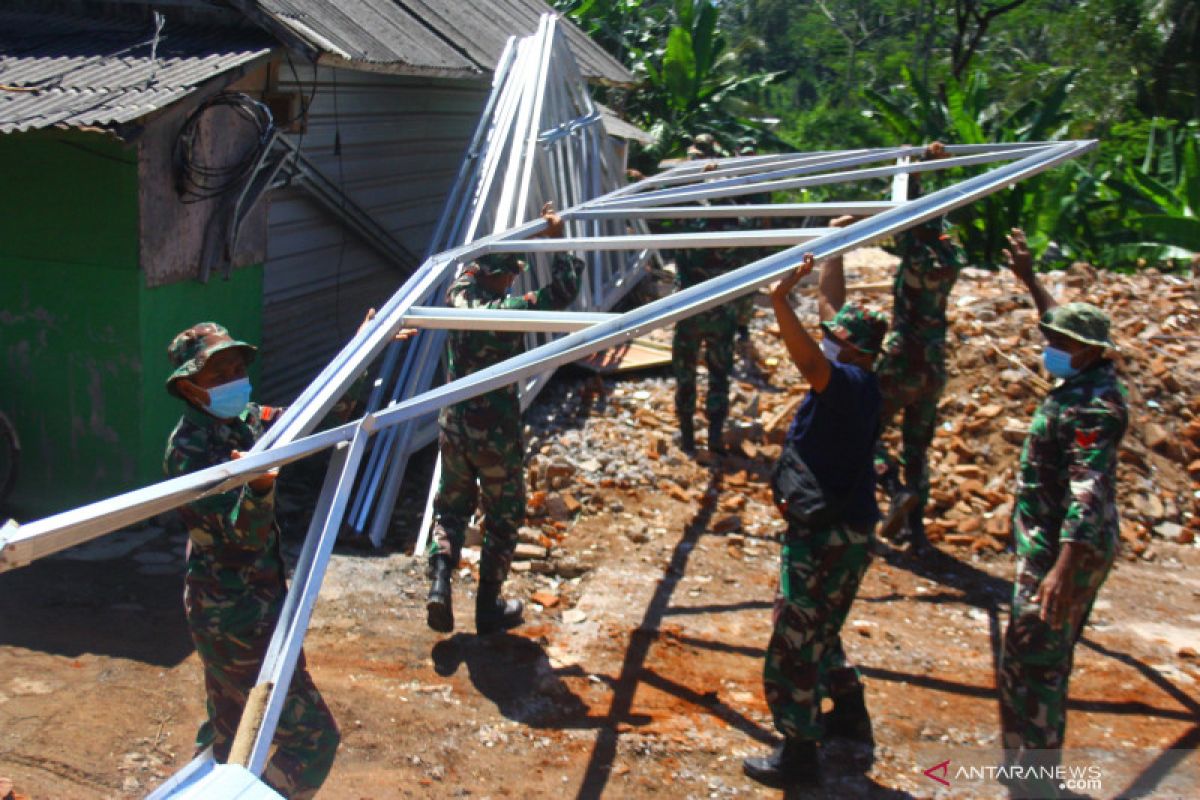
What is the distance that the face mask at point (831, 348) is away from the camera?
13.4 ft

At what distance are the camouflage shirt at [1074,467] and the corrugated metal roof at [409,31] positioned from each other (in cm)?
416

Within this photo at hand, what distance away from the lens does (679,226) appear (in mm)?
12273

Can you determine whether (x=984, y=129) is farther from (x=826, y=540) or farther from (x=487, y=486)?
(x=826, y=540)

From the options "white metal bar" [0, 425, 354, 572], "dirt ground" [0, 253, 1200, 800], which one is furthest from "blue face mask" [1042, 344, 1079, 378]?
"white metal bar" [0, 425, 354, 572]

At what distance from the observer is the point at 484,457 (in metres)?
5.11

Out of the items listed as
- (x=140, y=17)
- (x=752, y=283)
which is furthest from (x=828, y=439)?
(x=140, y=17)

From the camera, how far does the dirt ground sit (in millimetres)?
4285

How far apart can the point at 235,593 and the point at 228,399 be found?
0.60 m

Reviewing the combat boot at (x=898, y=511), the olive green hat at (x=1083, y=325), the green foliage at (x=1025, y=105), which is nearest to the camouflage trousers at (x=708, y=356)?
the combat boot at (x=898, y=511)

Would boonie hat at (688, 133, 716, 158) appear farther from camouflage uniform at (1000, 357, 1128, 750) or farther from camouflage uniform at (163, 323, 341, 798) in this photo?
camouflage uniform at (163, 323, 341, 798)

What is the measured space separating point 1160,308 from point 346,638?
7.52 meters

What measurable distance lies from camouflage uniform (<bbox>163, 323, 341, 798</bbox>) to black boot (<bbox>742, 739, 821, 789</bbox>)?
164 centimetres

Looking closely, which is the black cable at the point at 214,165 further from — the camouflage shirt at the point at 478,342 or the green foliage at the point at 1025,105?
the green foliage at the point at 1025,105

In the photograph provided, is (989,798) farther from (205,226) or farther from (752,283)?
(205,226)
